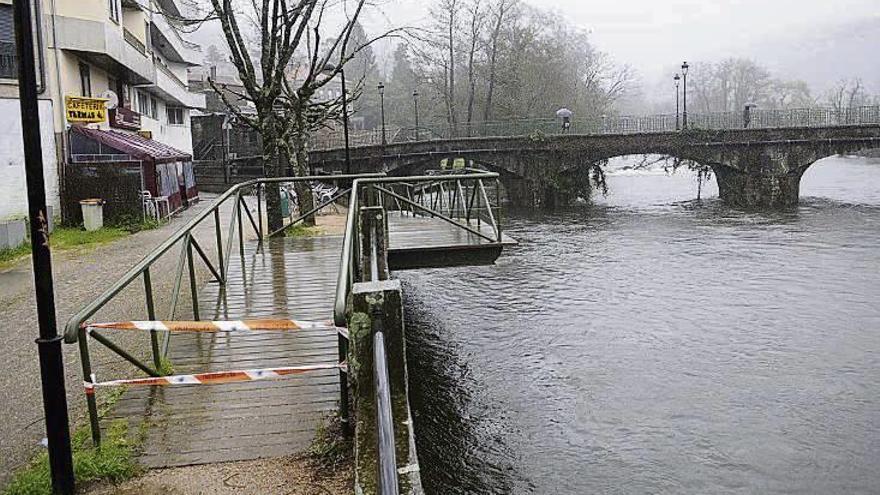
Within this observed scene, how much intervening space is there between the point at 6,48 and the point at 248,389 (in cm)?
1731

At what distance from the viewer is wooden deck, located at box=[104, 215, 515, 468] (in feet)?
17.2

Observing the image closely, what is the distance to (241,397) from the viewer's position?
6.01m

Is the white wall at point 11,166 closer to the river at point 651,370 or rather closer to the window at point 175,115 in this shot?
the river at point 651,370

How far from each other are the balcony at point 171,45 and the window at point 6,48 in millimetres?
17380

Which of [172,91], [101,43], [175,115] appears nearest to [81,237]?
[101,43]

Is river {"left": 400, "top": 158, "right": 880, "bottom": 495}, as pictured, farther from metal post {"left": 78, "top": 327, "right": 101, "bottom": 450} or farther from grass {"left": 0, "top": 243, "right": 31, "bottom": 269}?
grass {"left": 0, "top": 243, "right": 31, "bottom": 269}

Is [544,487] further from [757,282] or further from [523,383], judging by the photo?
[757,282]

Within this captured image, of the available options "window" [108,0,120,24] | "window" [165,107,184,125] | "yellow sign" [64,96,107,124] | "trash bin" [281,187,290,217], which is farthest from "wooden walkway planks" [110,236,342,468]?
"window" [165,107,184,125]

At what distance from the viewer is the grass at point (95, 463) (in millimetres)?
4945

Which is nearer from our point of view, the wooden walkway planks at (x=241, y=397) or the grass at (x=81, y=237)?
the wooden walkway planks at (x=241, y=397)

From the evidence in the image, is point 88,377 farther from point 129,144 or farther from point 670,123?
point 670,123

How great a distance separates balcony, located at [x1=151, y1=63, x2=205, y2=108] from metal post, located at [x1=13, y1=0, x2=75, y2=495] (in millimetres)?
29631

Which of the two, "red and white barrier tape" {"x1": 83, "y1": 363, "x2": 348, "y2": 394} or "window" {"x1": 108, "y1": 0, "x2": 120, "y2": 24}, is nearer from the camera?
"red and white barrier tape" {"x1": 83, "y1": 363, "x2": 348, "y2": 394}

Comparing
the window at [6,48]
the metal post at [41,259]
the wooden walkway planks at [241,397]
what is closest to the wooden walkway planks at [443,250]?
the wooden walkway planks at [241,397]
